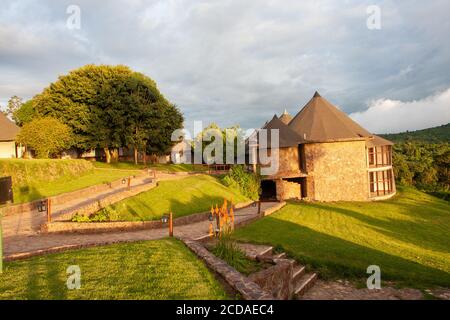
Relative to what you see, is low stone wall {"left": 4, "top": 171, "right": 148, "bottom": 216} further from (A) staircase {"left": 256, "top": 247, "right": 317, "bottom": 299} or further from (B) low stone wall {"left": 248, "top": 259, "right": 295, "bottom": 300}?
(B) low stone wall {"left": 248, "top": 259, "right": 295, "bottom": 300}

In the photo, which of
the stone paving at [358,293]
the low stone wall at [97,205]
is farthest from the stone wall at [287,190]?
the stone paving at [358,293]

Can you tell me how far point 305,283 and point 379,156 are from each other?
2973 cm

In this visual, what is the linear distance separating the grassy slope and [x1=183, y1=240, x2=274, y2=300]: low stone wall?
15.5 meters

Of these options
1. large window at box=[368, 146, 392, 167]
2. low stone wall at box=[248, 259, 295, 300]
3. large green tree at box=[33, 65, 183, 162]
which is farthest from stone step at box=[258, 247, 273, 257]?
large green tree at box=[33, 65, 183, 162]

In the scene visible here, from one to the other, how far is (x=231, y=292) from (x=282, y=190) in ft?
88.2

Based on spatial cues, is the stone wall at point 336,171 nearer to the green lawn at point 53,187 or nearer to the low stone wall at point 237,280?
the green lawn at point 53,187

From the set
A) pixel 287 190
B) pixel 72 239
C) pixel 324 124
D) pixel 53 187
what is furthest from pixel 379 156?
pixel 72 239

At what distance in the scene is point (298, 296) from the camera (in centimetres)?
1053

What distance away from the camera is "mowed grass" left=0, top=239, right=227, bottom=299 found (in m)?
6.20

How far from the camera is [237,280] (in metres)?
7.27

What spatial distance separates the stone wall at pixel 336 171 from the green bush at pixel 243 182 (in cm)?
678

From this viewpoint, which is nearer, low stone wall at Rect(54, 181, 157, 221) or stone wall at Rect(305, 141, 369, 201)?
low stone wall at Rect(54, 181, 157, 221)
